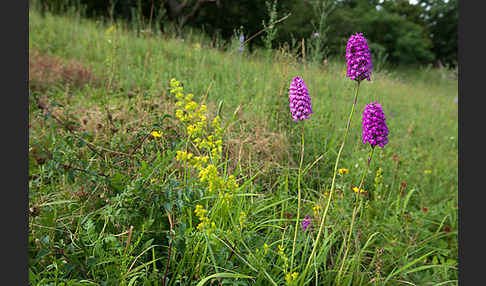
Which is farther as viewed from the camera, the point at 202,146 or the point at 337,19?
the point at 337,19

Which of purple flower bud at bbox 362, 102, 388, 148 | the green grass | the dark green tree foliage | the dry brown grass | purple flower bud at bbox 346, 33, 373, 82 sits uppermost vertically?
the dark green tree foliage

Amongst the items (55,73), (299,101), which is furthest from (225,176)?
(55,73)

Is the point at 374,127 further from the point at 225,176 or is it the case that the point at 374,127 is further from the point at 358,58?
the point at 225,176

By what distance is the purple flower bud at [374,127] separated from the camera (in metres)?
1.15

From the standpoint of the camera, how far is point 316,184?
7.70 feet

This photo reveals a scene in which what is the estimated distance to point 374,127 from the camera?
1147 mm

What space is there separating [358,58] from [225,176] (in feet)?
3.19

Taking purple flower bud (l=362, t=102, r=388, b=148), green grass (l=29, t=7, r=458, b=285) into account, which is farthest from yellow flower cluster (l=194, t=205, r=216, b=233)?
purple flower bud (l=362, t=102, r=388, b=148)

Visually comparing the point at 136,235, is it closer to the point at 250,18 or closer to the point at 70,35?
the point at 70,35

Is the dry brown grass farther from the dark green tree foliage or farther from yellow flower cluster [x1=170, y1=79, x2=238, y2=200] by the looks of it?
yellow flower cluster [x1=170, y1=79, x2=238, y2=200]

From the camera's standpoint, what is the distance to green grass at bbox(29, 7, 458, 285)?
1.30 meters

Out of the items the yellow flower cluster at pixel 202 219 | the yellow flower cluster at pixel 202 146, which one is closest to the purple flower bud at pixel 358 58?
the yellow flower cluster at pixel 202 146

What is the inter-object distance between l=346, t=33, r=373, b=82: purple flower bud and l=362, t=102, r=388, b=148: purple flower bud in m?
0.13

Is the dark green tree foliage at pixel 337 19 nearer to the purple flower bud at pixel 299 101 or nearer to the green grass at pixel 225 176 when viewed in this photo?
the green grass at pixel 225 176
